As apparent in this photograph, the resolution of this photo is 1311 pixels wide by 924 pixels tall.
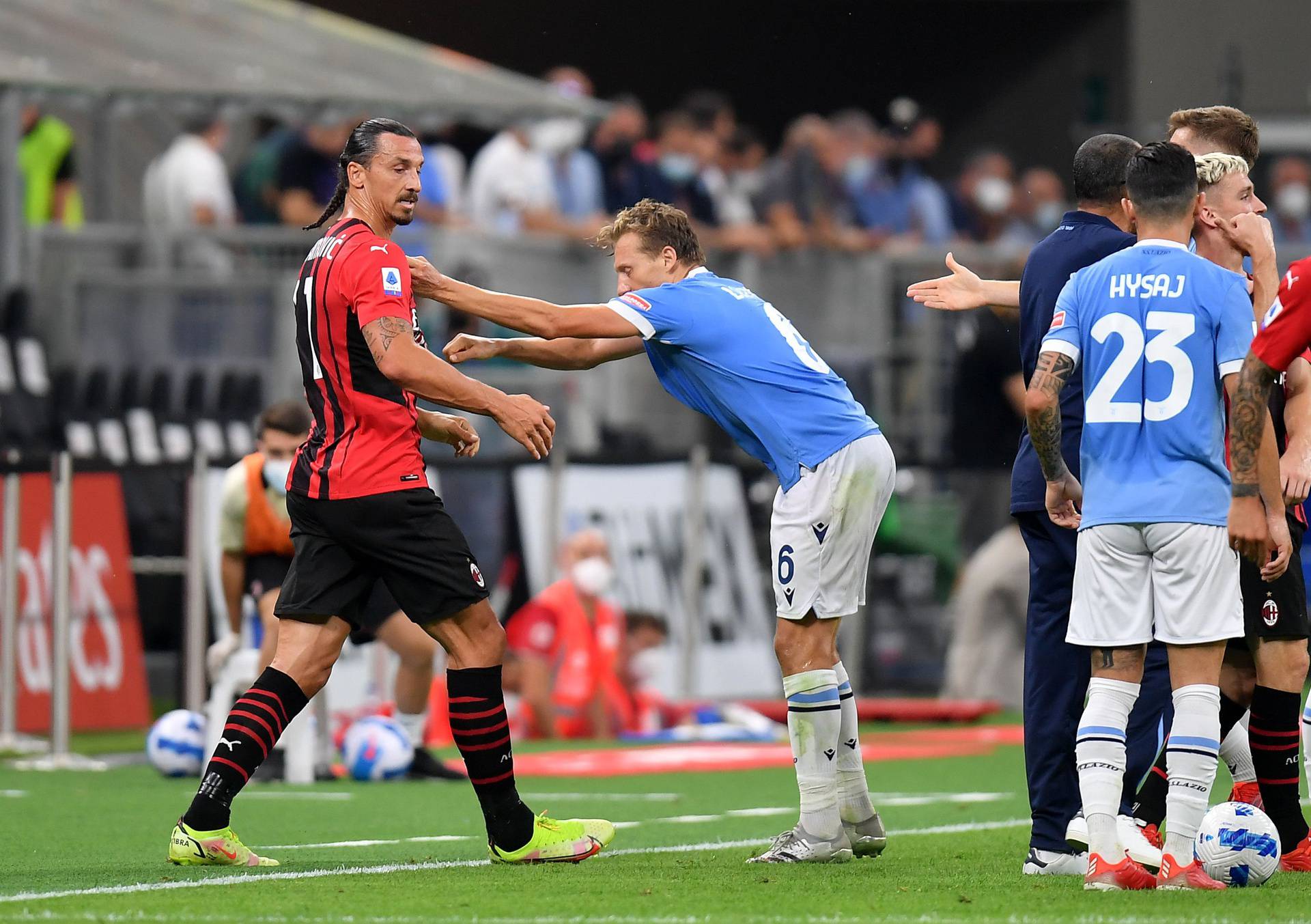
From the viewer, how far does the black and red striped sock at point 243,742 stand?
7020 mm

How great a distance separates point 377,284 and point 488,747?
1.52 metres

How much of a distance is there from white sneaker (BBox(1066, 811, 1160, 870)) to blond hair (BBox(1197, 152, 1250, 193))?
2.06 meters

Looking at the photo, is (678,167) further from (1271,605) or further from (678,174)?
(1271,605)

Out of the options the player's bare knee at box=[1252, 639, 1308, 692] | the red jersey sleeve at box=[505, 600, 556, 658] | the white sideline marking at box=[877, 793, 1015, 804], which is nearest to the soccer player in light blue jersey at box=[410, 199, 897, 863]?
the player's bare knee at box=[1252, 639, 1308, 692]

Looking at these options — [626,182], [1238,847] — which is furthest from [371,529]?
[626,182]

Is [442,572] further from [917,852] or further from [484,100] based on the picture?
[484,100]

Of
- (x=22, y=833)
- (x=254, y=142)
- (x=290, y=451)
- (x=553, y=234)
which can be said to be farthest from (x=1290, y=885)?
(x=254, y=142)

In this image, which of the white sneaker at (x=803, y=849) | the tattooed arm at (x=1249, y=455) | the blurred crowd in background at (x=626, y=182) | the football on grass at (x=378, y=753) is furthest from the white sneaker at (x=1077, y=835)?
the blurred crowd in background at (x=626, y=182)

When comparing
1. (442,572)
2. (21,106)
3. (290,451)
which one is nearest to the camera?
(442,572)

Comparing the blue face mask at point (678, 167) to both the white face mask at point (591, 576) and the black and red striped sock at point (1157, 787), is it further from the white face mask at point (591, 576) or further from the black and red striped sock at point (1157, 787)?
the black and red striped sock at point (1157, 787)

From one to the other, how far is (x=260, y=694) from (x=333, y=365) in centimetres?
108

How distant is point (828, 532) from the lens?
7.30 metres

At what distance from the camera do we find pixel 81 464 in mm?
13570

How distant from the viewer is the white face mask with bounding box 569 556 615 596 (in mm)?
14703
